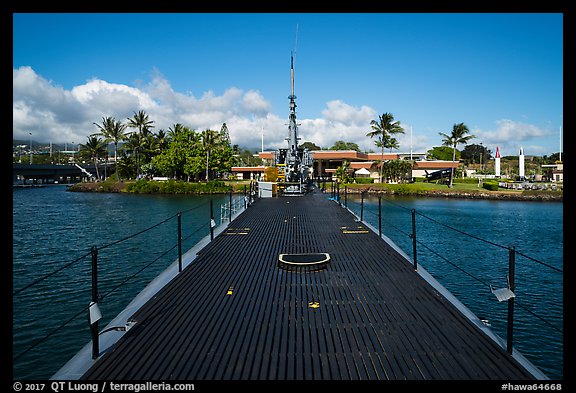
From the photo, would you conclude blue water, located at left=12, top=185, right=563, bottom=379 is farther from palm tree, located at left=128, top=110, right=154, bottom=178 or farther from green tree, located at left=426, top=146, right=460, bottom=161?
green tree, located at left=426, top=146, right=460, bottom=161

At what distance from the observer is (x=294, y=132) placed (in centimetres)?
3494

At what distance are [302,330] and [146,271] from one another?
1080 cm

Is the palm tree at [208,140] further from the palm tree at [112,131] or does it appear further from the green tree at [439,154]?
the green tree at [439,154]

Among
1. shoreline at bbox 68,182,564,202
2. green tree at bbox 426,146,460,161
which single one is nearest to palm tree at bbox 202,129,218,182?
shoreline at bbox 68,182,564,202

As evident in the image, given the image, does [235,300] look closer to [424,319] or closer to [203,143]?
[424,319]

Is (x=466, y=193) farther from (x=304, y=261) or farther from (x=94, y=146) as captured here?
(x=94, y=146)

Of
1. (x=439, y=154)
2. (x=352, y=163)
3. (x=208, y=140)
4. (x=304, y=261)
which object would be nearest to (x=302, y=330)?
(x=304, y=261)

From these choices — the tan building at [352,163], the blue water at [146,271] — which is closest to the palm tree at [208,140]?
the tan building at [352,163]

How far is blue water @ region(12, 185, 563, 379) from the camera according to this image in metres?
8.55

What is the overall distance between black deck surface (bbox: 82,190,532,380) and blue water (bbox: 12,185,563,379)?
954mm

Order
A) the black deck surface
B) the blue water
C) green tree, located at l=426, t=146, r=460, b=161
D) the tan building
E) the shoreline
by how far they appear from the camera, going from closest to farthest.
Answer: the black deck surface < the blue water < the shoreline < the tan building < green tree, located at l=426, t=146, r=460, b=161
